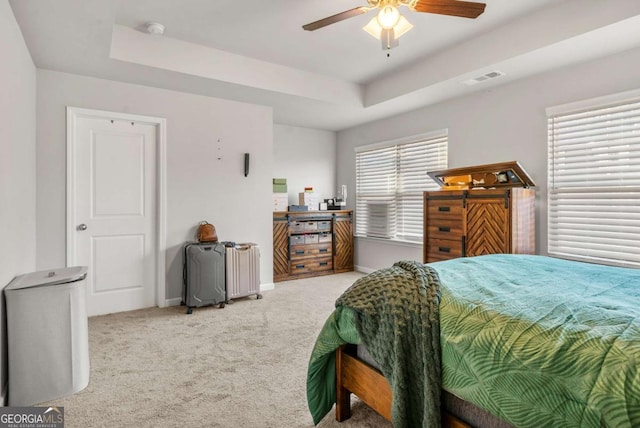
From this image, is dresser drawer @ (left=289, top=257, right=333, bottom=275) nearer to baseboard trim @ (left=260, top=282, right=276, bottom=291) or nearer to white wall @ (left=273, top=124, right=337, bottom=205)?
baseboard trim @ (left=260, top=282, right=276, bottom=291)

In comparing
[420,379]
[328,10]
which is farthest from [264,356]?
[328,10]

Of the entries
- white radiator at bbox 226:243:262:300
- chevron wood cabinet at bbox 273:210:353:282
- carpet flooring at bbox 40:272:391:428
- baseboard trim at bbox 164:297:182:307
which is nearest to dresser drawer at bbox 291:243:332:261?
chevron wood cabinet at bbox 273:210:353:282

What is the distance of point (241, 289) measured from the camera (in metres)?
4.19

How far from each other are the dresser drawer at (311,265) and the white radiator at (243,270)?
3.51 ft

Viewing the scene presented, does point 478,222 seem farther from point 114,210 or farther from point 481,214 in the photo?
point 114,210

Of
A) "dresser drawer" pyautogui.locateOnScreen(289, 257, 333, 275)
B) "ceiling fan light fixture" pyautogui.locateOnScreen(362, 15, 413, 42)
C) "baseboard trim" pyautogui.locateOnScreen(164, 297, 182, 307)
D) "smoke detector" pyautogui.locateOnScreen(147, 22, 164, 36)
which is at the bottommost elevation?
"baseboard trim" pyautogui.locateOnScreen(164, 297, 182, 307)

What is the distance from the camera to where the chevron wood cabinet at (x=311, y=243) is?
526cm

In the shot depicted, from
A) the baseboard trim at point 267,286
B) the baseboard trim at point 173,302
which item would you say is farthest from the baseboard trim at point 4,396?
the baseboard trim at point 267,286

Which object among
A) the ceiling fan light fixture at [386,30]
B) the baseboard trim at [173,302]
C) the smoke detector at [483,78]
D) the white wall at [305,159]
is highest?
the smoke detector at [483,78]

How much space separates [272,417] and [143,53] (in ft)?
10.8

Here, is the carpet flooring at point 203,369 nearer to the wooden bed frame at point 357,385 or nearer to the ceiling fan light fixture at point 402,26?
the wooden bed frame at point 357,385

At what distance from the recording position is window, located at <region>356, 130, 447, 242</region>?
4816 millimetres

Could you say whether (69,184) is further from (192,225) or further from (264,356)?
(264,356)

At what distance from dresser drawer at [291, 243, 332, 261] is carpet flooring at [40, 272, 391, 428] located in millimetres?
1404
